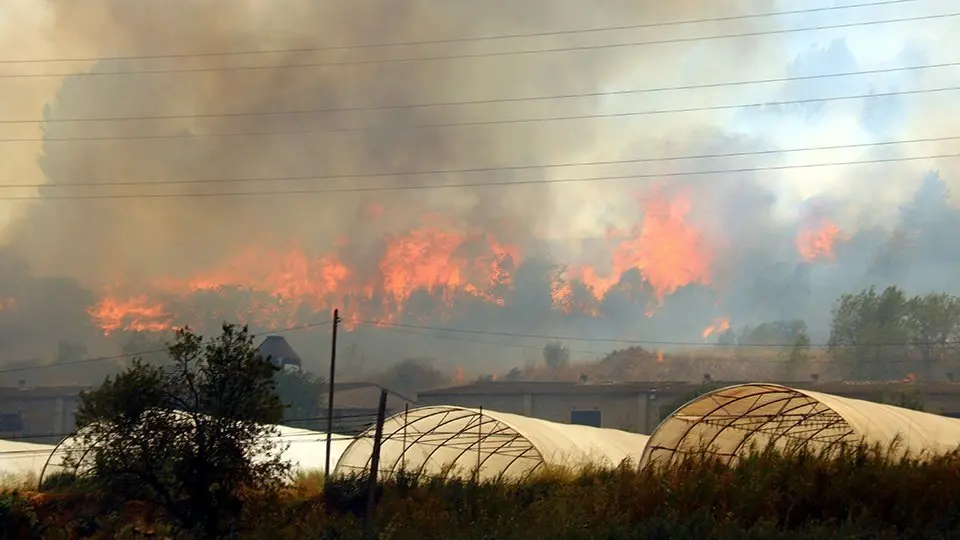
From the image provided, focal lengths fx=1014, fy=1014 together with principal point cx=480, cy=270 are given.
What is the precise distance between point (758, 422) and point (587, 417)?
5669 cm

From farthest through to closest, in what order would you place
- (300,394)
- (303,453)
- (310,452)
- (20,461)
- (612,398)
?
(300,394) < (612,398) < (310,452) < (303,453) < (20,461)

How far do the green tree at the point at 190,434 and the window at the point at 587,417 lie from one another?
218 feet

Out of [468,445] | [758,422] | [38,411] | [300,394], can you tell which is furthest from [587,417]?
[758,422]

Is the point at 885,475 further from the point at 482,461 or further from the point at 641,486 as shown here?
the point at 482,461

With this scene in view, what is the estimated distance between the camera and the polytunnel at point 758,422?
104 ft

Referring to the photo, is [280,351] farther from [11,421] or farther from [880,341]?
[880,341]

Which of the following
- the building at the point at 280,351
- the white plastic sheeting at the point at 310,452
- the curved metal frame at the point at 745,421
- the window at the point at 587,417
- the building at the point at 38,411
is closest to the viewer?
the curved metal frame at the point at 745,421

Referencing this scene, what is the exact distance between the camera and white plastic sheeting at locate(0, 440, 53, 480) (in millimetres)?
47812

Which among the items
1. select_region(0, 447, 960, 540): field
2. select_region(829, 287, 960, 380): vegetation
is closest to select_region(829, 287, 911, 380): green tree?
select_region(829, 287, 960, 380): vegetation

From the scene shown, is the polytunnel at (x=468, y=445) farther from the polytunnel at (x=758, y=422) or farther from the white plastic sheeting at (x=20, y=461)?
the white plastic sheeting at (x=20, y=461)

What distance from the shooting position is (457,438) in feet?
145

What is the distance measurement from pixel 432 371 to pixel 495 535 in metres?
112

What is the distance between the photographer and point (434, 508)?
24.3m

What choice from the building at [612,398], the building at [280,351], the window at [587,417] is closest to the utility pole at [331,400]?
the building at [612,398]
